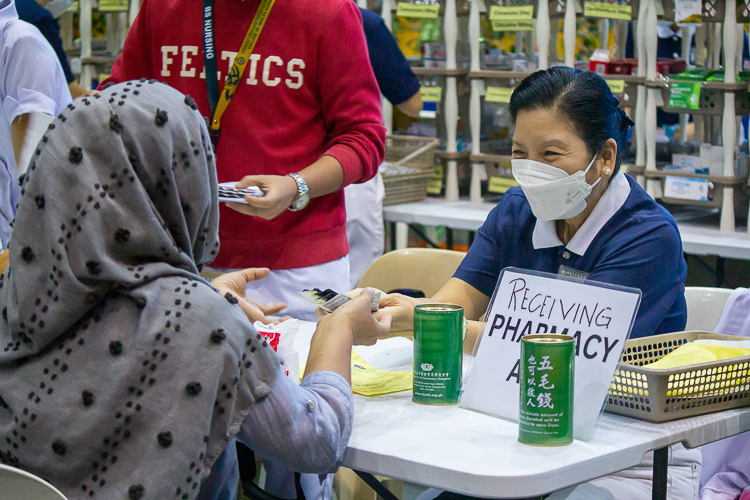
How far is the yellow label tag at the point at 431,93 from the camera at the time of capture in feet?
14.1

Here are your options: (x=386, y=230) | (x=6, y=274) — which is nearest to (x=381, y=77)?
(x=386, y=230)

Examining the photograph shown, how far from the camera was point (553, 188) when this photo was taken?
6.07 ft

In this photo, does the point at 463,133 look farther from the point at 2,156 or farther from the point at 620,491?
the point at 620,491

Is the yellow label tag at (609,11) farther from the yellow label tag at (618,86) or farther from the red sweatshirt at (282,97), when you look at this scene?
the red sweatshirt at (282,97)

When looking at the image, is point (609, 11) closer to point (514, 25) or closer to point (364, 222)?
point (514, 25)

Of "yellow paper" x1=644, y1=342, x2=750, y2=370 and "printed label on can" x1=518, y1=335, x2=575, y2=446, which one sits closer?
"printed label on can" x1=518, y1=335, x2=575, y2=446

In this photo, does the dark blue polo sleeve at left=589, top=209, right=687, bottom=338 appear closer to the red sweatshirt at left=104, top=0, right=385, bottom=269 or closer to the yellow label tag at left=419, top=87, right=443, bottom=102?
the red sweatshirt at left=104, top=0, right=385, bottom=269

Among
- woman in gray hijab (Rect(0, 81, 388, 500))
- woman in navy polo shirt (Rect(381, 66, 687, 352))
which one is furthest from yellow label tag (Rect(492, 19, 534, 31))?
woman in gray hijab (Rect(0, 81, 388, 500))

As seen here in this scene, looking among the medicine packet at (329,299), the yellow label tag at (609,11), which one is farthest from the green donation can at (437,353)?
the yellow label tag at (609,11)

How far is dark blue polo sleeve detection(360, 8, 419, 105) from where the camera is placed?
364 centimetres

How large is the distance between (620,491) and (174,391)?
3.07 feet

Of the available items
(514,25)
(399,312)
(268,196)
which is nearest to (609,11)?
(514,25)

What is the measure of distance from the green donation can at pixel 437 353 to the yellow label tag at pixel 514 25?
273cm

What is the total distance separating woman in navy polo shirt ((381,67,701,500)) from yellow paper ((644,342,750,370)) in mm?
176
